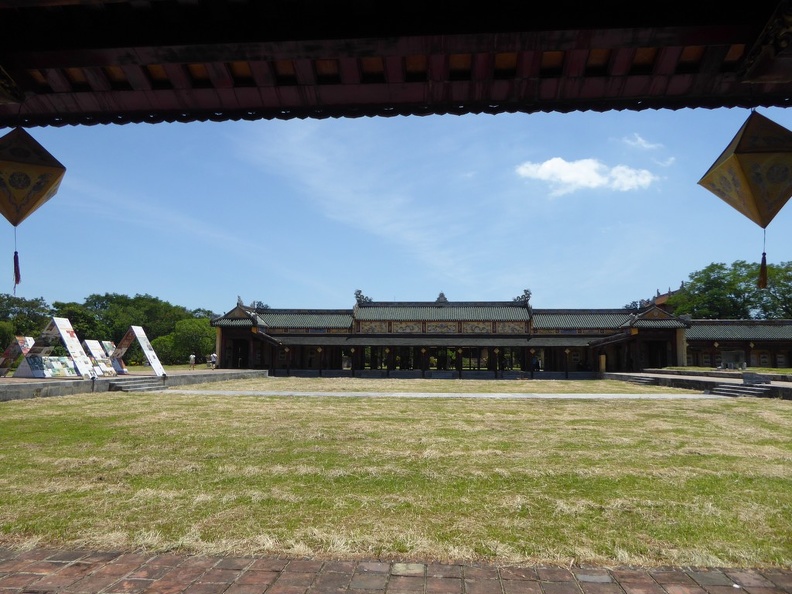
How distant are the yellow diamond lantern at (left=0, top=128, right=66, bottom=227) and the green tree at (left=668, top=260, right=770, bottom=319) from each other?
5891 cm

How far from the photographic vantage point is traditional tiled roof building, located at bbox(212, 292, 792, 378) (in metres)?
40.1

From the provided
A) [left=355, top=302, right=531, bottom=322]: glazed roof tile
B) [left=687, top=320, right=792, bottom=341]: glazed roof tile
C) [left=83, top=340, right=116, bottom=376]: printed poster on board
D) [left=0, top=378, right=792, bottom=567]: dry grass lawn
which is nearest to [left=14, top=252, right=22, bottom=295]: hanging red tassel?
[left=0, top=378, right=792, bottom=567]: dry grass lawn

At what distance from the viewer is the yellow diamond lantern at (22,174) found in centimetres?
477

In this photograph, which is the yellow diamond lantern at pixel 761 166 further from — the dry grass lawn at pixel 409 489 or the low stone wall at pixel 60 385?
the low stone wall at pixel 60 385

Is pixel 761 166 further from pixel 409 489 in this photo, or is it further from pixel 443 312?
pixel 443 312

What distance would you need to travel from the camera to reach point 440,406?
15.6m

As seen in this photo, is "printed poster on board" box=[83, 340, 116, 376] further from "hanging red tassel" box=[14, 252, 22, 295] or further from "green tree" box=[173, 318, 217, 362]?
"green tree" box=[173, 318, 217, 362]

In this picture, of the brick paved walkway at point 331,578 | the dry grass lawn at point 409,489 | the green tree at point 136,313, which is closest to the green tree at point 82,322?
the green tree at point 136,313

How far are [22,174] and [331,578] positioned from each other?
4612 millimetres

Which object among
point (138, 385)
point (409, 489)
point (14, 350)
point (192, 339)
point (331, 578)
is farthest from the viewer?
point (192, 339)

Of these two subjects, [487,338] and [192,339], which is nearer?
[487,338]

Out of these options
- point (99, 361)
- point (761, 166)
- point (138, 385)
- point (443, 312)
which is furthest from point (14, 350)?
point (761, 166)

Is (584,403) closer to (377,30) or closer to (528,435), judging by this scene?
(528,435)

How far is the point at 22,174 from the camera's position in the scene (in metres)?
4.82
